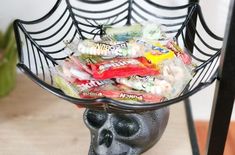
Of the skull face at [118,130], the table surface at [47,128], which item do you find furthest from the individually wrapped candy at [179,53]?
the table surface at [47,128]

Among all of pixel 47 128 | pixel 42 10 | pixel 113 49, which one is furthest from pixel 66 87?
pixel 42 10

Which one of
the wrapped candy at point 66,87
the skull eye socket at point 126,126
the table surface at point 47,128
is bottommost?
the table surface at point 47,128

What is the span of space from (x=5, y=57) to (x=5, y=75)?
0.16 feet

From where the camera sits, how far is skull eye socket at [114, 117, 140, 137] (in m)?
0.58

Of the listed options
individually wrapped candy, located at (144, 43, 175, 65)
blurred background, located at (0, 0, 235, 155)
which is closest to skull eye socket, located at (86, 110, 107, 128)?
individually wrapped candy, located at (144, 43, 175, 65)

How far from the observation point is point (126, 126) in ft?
1.92

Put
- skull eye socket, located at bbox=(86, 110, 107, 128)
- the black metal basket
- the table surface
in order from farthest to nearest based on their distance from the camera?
the table surface, skull eye socket, located at bbox=(86, 110, 107, 128), the black metal basket

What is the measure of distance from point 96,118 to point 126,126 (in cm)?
5

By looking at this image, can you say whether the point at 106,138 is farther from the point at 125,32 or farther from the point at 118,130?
the point at 125,32

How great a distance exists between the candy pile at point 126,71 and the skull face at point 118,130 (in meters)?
0.06

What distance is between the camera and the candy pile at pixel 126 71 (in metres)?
0.53

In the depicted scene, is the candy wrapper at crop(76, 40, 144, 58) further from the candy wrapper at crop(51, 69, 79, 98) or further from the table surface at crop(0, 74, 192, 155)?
the table surface at crop(0, 74, 192, 155)

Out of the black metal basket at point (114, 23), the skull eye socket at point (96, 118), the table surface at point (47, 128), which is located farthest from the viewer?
the table surface at point (47, 128)

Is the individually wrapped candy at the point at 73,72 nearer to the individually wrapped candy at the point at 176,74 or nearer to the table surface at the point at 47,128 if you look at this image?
the individually wrapped candy at the point at 176,74
